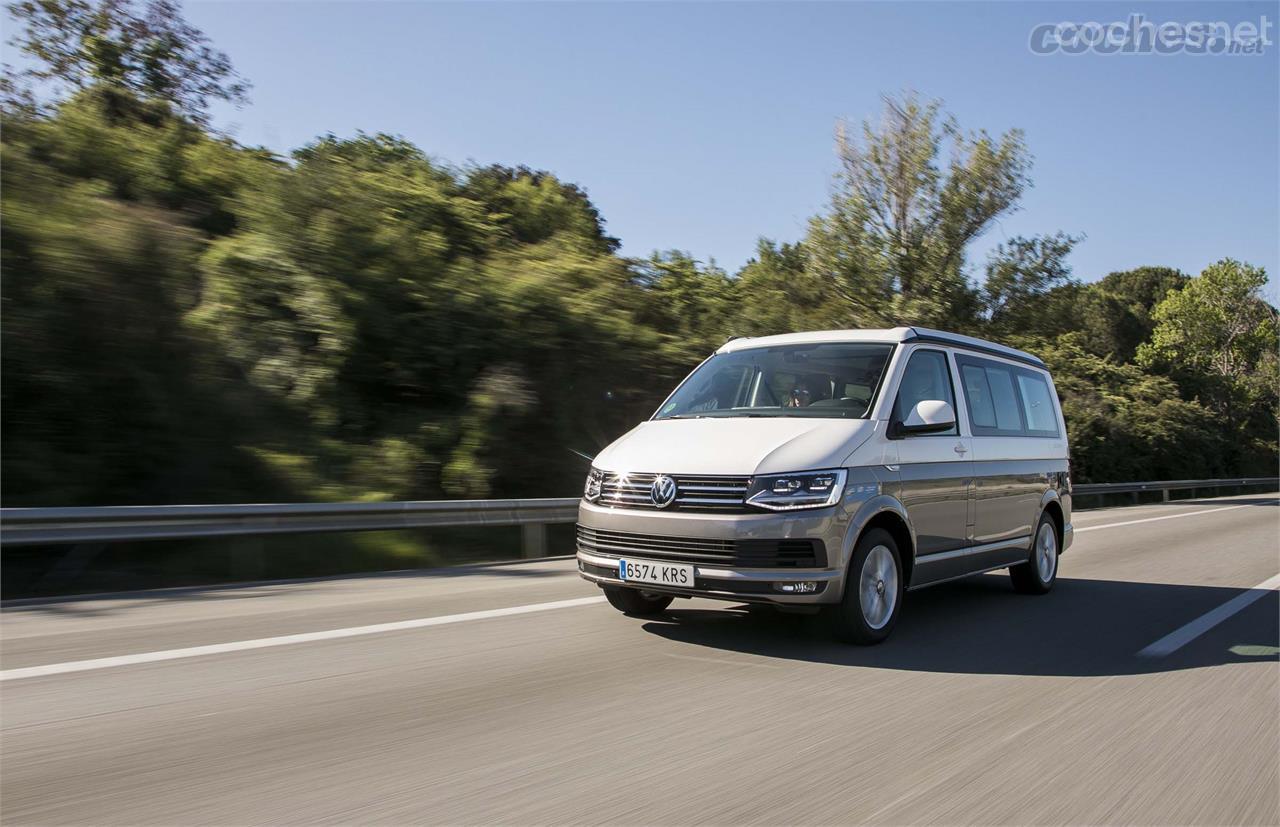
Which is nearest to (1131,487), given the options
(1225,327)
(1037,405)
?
(1037,405)

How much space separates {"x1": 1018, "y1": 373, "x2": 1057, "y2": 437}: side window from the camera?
347 inches

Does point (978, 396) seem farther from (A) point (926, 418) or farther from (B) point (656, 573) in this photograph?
(B) point (656, 573)

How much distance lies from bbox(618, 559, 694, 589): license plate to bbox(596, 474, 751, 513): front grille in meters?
0.33

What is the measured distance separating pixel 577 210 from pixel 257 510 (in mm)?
11977

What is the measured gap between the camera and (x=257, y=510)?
9148mm

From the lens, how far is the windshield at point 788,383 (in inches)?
258

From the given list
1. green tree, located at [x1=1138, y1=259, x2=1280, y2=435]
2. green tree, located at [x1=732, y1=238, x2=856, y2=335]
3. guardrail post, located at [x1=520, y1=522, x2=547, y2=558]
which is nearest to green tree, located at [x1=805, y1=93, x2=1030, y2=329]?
green tree, located at [x1=732, y1=238, x2=856, y2=335]

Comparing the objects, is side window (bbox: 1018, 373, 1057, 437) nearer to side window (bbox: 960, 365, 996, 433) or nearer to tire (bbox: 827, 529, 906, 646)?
side window (bbox: 960, 365, 996, 433)

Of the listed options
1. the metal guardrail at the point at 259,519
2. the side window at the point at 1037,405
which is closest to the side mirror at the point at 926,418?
the side window at the point at 1037,405

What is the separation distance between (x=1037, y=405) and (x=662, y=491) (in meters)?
4.75

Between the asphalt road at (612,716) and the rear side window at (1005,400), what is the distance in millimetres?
1497

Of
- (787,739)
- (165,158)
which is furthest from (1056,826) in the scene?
(165,158)

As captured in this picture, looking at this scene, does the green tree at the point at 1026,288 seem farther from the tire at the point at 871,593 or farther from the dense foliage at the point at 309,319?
the tire at the point at 871,593

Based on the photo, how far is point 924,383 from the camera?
7.09 m
